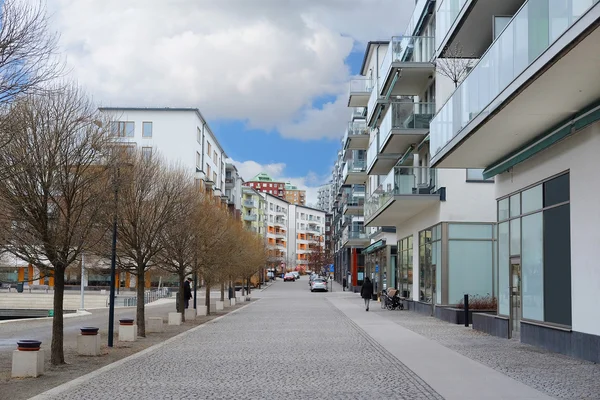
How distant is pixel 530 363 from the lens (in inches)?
579

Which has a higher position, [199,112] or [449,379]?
[199,112]

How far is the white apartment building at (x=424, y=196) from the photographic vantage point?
96.6 ft

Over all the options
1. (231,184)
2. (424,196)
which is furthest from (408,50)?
(231,184)

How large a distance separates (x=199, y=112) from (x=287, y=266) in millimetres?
103581

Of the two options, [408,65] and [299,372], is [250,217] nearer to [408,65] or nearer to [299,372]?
[408,65]

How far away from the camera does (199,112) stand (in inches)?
3078

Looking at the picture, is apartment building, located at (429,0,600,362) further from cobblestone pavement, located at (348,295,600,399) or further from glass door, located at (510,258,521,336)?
cobblestone pavement, located at (348,295,600,399)

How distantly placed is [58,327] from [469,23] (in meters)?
13.3

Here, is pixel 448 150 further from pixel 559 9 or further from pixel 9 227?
pixel 9 227

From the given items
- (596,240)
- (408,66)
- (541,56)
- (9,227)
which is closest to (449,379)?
(596,240)

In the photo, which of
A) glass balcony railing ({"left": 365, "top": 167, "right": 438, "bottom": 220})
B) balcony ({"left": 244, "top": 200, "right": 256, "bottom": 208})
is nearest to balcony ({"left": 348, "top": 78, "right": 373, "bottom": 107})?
glass balcony railing ({"left": 365, "top": 167, "right": 438, "bottom": 220})

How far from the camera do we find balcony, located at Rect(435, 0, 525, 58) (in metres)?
19.2

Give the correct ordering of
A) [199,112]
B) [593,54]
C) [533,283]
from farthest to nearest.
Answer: [199,112] < [533,283] < [593,54]

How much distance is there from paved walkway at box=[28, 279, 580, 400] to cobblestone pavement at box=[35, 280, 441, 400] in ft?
0.05
